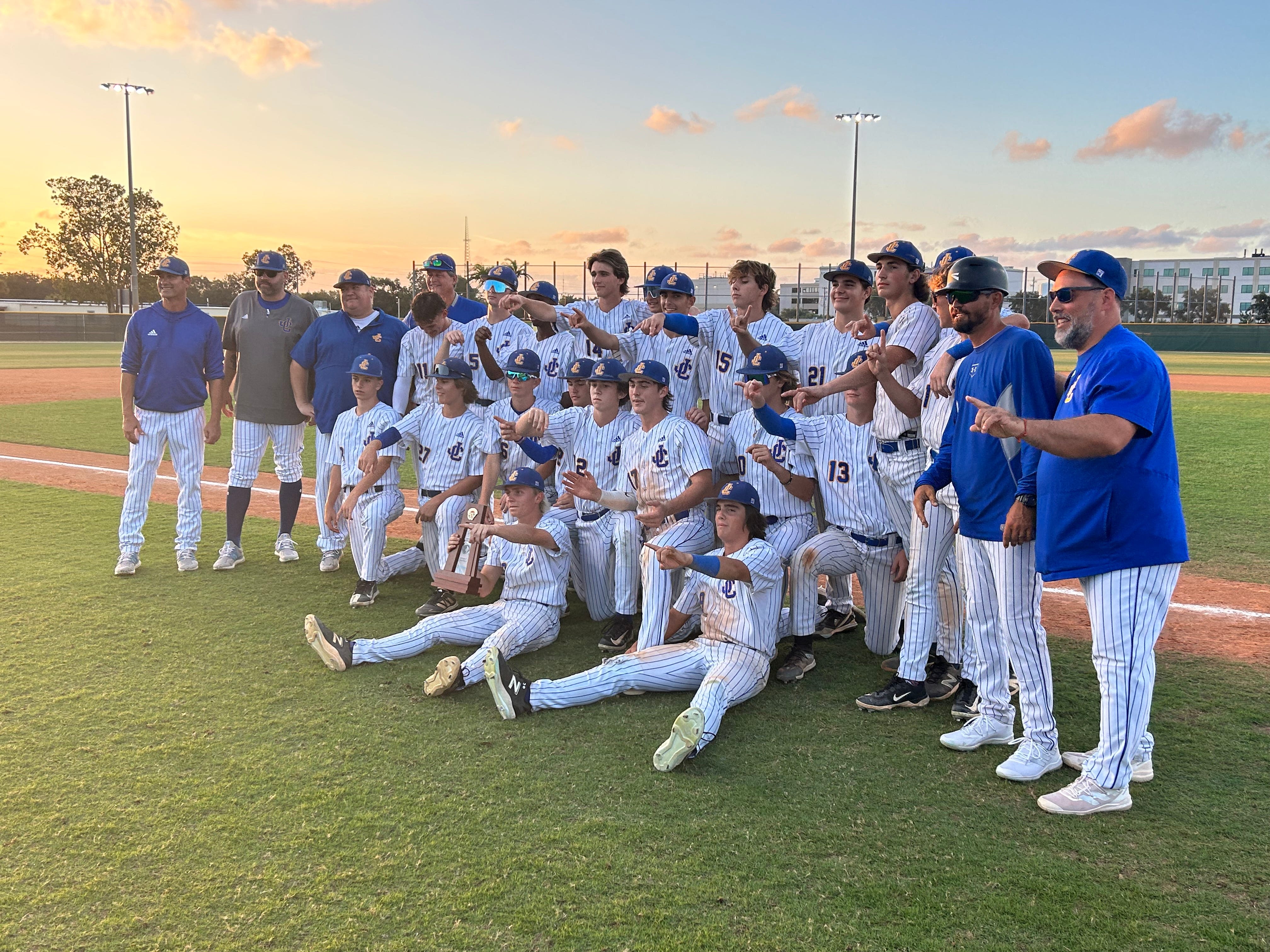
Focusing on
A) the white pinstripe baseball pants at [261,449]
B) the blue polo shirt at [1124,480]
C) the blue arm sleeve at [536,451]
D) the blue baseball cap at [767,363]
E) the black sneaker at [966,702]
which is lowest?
the black sneaker at [966,702]

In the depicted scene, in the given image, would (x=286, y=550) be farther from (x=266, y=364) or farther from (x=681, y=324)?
(x=681, y=324)

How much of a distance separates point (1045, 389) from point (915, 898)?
188 centimetres

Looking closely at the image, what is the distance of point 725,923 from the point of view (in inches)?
99.7

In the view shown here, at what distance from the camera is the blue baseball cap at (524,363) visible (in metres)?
5.55

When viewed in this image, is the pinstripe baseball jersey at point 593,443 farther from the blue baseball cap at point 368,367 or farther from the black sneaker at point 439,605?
the blue baseball cap at point 368,367

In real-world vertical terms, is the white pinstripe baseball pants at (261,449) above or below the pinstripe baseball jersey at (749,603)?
above

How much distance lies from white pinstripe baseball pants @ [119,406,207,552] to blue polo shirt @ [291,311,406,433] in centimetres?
87

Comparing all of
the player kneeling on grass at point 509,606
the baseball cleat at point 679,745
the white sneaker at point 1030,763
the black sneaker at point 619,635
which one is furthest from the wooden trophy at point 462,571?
the white sneaker at point 1030,763

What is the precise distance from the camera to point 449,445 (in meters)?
5.84

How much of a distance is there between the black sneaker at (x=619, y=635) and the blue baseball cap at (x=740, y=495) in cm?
100

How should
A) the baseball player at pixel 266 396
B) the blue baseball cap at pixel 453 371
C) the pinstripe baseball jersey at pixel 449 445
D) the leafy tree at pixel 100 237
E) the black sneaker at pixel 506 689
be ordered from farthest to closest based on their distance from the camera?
the leafy tree at pixel 100 237 < the baseball player at pixel 266 396 < the pinstripe baseball jersey at pixel 449 445 < the blue baseball cap at pixel 453 371 < the black sneaker at pixel 506 689

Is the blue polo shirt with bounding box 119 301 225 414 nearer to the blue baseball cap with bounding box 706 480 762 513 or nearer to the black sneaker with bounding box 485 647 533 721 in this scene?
the black sneaker with bounding box 485 647 533 721

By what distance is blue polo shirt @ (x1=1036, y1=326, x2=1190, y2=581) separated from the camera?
294cm

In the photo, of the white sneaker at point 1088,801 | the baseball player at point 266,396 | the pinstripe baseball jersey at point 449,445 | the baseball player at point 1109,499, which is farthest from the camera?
the baseball player at point 266,396
